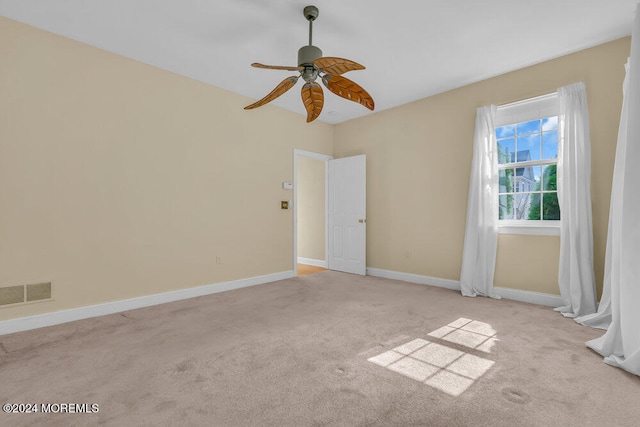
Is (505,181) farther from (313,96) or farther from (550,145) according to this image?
(313,96)

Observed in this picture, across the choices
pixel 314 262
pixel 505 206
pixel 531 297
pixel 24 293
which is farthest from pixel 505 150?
pixel 24 293

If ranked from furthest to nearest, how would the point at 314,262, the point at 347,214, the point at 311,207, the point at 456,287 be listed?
the point at 311,207 < the point at 314,262 < the point at 347,214 < the point at 456,287

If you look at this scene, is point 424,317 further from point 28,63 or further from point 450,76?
point 28,63

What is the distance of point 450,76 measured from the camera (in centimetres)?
381

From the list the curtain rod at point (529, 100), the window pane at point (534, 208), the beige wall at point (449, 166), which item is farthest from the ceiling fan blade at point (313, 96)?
the window pane at point (534, 208)

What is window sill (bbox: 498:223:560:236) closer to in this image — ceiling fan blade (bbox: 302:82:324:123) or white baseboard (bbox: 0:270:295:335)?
ceiling fan blade (bbox: 302:82:324:123)

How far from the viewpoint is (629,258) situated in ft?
6.61

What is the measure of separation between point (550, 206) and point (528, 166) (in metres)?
0.55

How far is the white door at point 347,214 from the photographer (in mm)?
5238

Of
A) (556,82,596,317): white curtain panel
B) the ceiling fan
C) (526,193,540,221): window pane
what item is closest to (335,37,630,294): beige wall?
(556,82,596,317): white curtain panel

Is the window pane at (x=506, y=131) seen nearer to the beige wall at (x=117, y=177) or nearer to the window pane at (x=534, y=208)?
the window pane at (x=534, y=208)

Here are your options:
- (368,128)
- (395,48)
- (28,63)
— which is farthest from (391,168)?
(28,63)

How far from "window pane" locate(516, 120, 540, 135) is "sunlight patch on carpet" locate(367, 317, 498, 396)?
2566 millimetres

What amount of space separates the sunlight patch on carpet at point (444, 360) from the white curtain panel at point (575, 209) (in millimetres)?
1213
